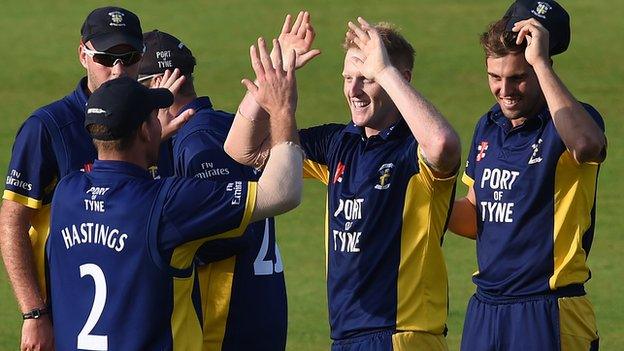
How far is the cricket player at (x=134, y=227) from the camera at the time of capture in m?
6.25

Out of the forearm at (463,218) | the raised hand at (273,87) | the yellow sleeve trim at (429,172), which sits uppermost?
the raised hand at (273,87)

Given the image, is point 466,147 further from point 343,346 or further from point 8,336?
point 343,346

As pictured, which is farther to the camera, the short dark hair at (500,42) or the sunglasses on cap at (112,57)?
the sunglasses on cap at (112,57)

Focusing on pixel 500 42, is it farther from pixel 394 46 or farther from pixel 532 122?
pixel 394 46

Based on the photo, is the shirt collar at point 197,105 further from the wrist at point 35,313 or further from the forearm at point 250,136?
the wrist at point 35,313

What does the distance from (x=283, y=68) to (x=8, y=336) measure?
5.24 m

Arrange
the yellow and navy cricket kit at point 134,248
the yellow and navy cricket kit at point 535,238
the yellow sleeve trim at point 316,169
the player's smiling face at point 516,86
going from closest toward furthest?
the yellow and navy cricket kit at point 134,248 < the yellow and navy cricket kit at point 535,238 < the player's smiling face at point 516,86 < the yellow sleeve trim at point 316,169

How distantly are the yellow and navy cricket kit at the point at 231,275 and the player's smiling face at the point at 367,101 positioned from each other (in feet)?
3.20

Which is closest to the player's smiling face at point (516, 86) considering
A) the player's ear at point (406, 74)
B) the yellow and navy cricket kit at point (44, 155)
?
the player's ear at point (406, 74)

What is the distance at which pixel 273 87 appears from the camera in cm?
662

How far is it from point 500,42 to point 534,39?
243 millimetres

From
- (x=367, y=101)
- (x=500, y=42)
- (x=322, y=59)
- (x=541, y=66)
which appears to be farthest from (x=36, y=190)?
(x=322, y=59)

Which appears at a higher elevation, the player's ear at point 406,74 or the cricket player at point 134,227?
the player's ear at point 406,74

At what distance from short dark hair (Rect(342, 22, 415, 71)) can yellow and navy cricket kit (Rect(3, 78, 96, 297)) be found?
1387 mm
